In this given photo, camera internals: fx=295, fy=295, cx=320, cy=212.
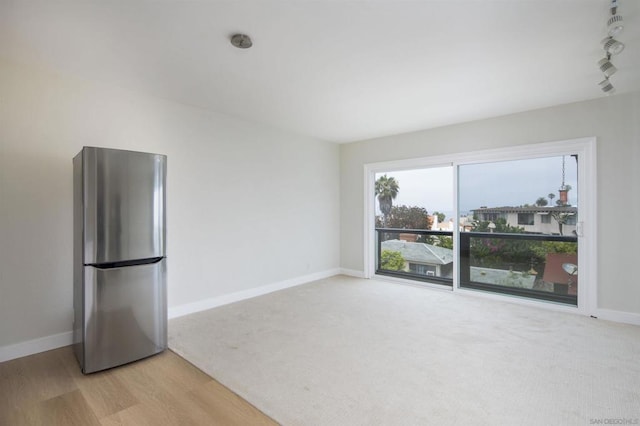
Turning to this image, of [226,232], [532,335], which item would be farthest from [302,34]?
[532,335]

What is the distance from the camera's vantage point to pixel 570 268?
3.64m

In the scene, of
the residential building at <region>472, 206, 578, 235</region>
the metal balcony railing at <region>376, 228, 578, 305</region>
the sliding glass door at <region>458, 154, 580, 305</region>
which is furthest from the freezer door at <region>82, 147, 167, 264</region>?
the residential building at <region>472, 206, 578, 235</region>

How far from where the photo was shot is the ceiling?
1869 millimetres

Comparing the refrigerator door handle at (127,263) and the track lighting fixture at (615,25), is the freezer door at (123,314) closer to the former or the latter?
the refrigerator door handle at (127,263)

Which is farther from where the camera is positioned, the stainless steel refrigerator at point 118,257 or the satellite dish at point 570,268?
the satellite dish at point 570,268

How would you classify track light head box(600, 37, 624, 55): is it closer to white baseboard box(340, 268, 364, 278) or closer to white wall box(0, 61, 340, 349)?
white wall box(0, 61, 340, 349)

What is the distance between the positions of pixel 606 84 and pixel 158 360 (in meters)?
4.53

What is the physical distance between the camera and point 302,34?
212 centimetres

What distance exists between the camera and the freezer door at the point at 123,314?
224cm

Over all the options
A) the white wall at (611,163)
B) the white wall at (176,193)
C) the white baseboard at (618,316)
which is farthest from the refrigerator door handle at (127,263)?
the white baseboard at (618,316)

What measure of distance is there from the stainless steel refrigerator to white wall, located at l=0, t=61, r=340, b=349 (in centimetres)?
33

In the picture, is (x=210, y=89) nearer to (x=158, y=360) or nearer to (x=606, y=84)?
(x=158, y=360)

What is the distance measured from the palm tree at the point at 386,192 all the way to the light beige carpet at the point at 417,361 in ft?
6.29

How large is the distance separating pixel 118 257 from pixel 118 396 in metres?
0.98
